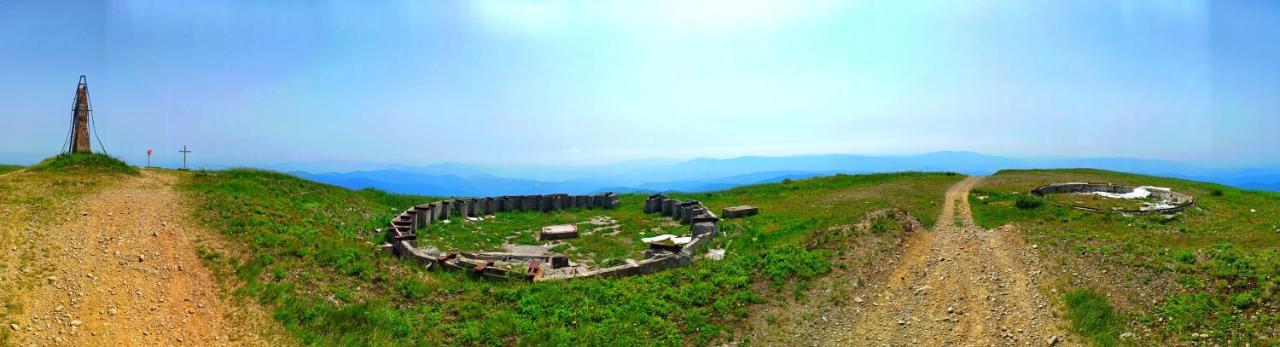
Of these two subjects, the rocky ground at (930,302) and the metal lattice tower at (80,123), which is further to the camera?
the metal lattice tower at (80,123)

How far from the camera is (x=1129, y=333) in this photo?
32.5ft

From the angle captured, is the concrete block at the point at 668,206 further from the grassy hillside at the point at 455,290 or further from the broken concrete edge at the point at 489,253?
the grassy hillside at the point at 455,290

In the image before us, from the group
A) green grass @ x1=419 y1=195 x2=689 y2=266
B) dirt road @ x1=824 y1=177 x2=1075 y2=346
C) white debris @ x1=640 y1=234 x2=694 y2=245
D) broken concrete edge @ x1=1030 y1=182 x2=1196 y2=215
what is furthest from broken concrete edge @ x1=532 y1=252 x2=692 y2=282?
broken concrete edge @ x1=1030 y1=182 x2=1196 y2=215

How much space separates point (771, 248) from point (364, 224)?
15.5 m

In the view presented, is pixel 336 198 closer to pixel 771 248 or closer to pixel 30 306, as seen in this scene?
pixel 30 306

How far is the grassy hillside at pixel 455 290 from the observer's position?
10.9m

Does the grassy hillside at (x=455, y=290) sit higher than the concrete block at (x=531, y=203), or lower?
lower

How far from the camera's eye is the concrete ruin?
14.4 meters

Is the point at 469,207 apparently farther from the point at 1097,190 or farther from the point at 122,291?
the point at 1097,190

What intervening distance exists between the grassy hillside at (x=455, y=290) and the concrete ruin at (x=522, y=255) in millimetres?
558

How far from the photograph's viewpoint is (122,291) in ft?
37.0

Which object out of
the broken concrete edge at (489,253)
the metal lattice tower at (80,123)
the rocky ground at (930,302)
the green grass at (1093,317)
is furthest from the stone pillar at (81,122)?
the green grass at (1093,317)

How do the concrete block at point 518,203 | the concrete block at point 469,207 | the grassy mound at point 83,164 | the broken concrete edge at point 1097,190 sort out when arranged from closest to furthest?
1. the grassy mound at point 83,164
2. the broken concrete edge at point 1097,190
3. the concrete block at point 469,207
4. the concrete block at point 518,203

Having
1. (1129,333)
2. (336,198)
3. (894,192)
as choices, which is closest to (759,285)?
(1129,333)
